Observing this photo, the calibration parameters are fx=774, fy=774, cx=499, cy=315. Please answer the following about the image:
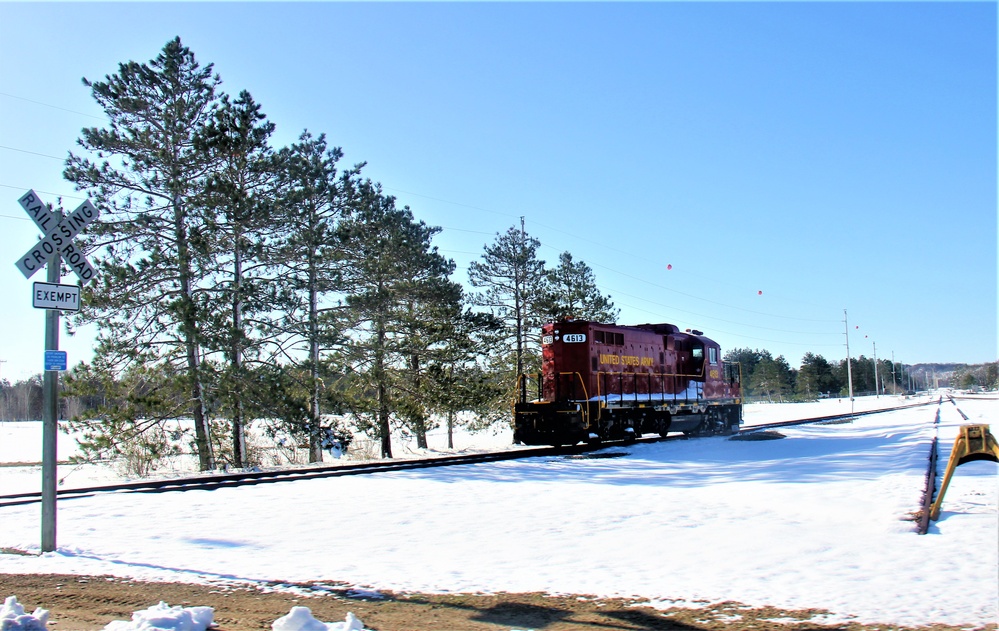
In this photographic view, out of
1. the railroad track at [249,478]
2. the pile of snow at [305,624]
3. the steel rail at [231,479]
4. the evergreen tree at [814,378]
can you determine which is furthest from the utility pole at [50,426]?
the evergreen tree at [814,378]

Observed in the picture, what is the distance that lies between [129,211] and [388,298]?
316 inches

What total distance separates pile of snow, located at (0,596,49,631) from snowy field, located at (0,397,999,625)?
63.7 inches

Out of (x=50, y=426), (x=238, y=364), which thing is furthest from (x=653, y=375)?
(x=50, y=426)

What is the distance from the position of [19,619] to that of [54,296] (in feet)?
13.1

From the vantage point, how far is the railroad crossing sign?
26.7ft

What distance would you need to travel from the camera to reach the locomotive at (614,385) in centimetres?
2255

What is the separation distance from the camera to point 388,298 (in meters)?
25.1

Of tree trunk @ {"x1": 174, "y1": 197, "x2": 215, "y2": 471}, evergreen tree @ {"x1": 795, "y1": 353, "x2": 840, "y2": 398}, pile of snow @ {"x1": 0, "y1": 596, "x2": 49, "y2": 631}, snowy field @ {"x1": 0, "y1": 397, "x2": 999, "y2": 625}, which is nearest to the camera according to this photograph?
pile of snow @ {"x1": 0, "y1": 596, "x2": 49, "y2": 631}

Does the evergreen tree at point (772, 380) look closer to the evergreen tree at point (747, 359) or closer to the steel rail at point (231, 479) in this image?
the evergreen tree at point (747, 359)

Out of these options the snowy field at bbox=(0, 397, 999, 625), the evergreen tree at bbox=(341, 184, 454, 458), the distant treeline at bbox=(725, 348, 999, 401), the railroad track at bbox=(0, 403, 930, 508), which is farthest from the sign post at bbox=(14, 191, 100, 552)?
the distant treeline at bbox=(725, 348, 999, 401)

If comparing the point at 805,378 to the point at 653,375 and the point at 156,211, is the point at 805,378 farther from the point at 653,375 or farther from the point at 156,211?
the point at 156,211

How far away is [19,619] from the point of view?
5.10 metres

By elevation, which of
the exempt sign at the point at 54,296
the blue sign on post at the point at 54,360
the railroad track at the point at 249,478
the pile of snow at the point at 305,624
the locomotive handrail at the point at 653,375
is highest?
the exempt sign at the point at 54,296

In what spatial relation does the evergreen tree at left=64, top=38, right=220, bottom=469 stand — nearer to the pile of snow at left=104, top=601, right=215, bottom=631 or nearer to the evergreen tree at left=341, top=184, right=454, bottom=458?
the evergreen tree at left=341, top=184, right=454, bottom=458
